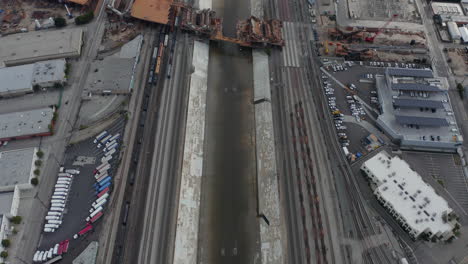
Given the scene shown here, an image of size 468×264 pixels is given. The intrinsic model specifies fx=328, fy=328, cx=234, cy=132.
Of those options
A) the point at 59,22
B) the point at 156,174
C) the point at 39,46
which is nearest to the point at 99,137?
the point at 156,174

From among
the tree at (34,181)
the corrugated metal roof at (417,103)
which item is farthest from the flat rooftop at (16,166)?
the corrugated metal roof at (417,103)

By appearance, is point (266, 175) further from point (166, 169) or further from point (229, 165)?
point (166, 169)

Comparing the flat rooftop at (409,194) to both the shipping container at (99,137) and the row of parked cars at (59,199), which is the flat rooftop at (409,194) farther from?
the row of parked cars at (59,199)

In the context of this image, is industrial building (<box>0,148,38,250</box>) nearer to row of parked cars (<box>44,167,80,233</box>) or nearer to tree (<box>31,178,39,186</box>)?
tree (<box>31,178,39,186</box>)

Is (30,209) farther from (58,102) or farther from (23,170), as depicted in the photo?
(58,102)

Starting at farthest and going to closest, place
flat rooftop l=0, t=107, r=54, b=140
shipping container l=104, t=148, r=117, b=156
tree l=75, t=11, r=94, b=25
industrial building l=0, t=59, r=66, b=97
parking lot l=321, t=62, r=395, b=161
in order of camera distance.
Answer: tree l=75, t=11, r=94, b=25 → industrial building l=0, t=59, r=66, b=97 → parking lot l=321, t=62, r=395, b=161 → flat rooftop l=0, t=107, r=54, b=140 → shipping container l=104, t=148, r=117, b=156

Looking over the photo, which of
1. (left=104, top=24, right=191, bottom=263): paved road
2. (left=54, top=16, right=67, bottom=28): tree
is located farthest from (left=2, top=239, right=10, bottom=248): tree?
(left=54, top=16, right=67, bottom=28): tree

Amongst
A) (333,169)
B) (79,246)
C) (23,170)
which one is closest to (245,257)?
(333,169)
